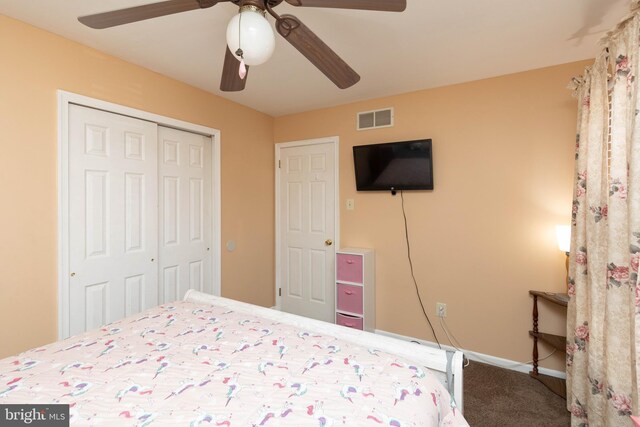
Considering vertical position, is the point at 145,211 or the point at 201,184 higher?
the point at 201,184

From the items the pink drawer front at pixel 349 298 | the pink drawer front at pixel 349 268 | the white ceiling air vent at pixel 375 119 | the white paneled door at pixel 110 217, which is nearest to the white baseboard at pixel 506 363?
the pink drawer front at pixel 349 298

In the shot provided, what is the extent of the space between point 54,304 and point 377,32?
2.70 m

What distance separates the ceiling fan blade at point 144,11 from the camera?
3.58ft

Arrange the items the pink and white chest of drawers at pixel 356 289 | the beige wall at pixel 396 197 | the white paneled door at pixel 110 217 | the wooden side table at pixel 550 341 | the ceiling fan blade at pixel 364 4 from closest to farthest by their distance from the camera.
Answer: the ceiling fan blade at pixel 364 4 → the beige wall at pixel 396 197 → the white paneled door at pixel 110 217 → the wooden side table at pixel 550 341 → the pink and white chest of drawers at pixel 356 289

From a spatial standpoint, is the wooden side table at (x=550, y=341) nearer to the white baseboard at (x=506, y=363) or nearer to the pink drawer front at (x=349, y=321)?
the white baseboard at (x=506, y=363)

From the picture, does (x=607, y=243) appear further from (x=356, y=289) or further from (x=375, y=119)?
(x=375, y=119)

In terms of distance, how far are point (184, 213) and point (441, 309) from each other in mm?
2538

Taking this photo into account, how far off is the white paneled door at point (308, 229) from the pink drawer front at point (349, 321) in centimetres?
27

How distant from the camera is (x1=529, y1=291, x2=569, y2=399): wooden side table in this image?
2111mm

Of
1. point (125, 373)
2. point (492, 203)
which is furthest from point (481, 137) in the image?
point (125, 373)

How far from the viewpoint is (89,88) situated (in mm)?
2029

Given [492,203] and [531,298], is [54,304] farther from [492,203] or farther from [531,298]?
[531,298]

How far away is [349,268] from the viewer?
2914 mm

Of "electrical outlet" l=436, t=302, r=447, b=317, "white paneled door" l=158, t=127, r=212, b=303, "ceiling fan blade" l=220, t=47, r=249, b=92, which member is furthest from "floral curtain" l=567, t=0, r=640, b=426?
"white paneled door" l=158, t=127, r=212, b=303
